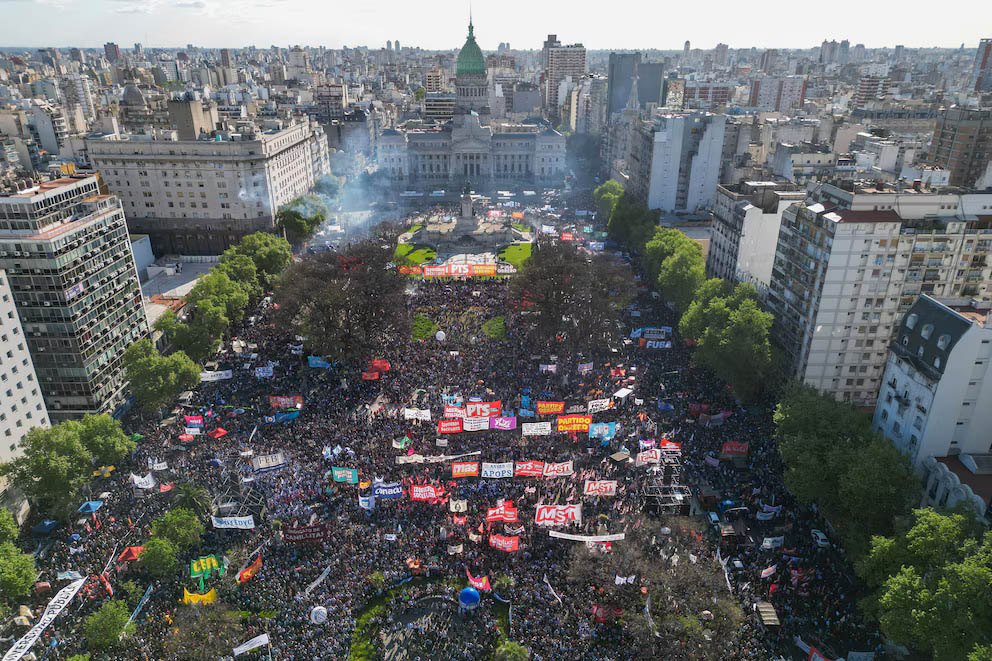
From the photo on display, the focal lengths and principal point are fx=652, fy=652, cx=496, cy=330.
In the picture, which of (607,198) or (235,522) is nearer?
(235,522)

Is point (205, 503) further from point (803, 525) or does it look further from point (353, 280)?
point (803, 525)

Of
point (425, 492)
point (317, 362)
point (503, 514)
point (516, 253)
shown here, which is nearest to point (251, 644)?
point (425, 492)

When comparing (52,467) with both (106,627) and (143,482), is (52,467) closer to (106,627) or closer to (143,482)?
(143,482)

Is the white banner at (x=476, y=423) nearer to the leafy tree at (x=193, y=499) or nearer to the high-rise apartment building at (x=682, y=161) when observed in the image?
the leafy tree at (x=193, y=499)

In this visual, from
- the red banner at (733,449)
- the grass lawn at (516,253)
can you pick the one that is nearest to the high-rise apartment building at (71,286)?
the red banner at (733,449)

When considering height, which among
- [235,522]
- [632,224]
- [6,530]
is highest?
[632,224]

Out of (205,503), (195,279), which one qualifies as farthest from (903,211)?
(195,279)
